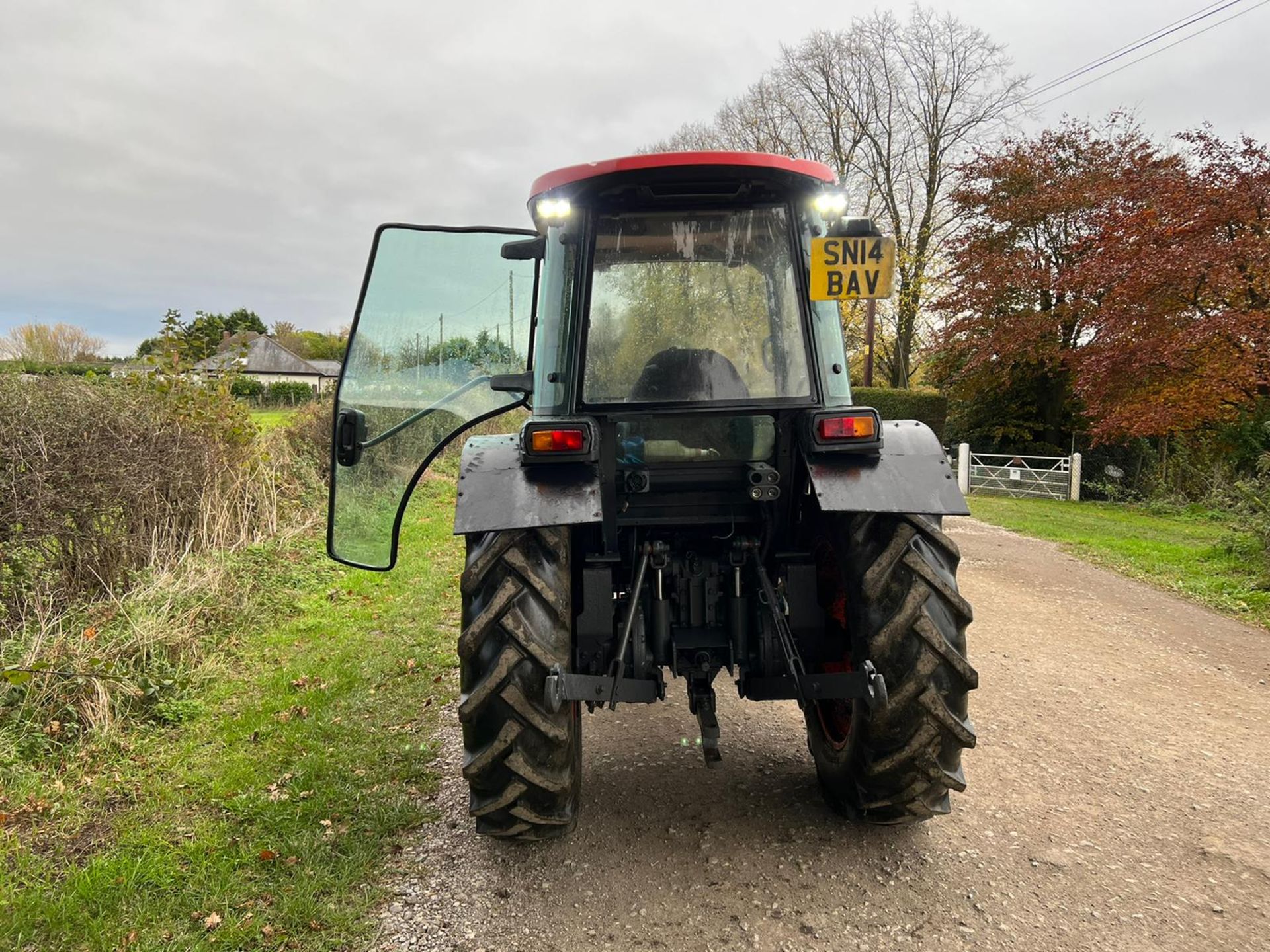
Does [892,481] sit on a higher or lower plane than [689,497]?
higher

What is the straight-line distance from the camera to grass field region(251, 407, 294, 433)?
888cm

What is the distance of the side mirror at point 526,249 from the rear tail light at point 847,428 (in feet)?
4.68

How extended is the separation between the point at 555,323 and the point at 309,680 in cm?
267

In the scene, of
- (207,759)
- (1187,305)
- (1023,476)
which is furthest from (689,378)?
(1023,476)

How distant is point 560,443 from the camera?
2.69 metres

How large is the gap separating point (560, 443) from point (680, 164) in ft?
3.25

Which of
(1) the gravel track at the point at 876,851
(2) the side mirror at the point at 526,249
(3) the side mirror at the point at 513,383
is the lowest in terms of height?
(1) the gravel track at the point at 876,851

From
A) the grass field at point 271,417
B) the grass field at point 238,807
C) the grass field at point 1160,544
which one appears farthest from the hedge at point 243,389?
the grass field at point 1160,544

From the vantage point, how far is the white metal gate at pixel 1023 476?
15.9 m

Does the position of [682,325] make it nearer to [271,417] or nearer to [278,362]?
[271,417]

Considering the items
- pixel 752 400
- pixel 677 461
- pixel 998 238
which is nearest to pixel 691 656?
pixel 677 461

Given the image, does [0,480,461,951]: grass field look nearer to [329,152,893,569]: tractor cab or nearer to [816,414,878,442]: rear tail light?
[329,152,893,569]: tractor cab

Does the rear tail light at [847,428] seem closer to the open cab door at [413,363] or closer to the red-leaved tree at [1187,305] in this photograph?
the open cab door at [413,363]

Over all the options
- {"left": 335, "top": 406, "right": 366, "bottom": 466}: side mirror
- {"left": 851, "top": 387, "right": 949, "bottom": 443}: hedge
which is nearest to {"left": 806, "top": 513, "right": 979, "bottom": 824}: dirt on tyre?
{"left": 335, "top": 406, "right": 366, "bottom": 466}: side mirror
